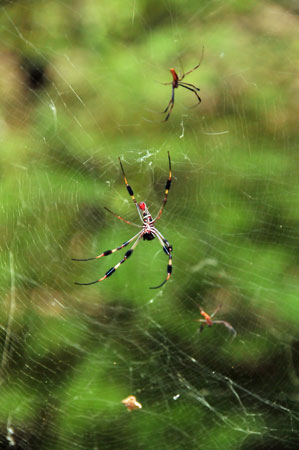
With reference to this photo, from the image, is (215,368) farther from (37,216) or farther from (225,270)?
(37,216)

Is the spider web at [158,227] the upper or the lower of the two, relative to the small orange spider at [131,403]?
upper

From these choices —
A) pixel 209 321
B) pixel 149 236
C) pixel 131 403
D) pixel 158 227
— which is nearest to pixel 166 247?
pixel 149 236

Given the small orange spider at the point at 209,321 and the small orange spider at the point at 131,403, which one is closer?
the small orange spider at the point at 131,403

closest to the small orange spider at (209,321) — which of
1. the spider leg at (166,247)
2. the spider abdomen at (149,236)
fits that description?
the spider leg at (166,247)

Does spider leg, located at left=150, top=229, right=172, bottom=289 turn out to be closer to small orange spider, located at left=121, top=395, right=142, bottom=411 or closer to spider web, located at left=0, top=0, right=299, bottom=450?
spider web, located at left=0, top=0, right=299, bottom=450

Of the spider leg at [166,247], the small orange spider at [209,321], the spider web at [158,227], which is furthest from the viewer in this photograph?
the small orange spider at [209,321]

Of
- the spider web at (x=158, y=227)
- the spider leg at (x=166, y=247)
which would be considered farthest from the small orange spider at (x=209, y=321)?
the spider leg at (x=166, y=247)

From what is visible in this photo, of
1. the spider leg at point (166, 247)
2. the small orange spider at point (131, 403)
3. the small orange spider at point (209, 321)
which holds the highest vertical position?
the spider leg at point (166, 247)

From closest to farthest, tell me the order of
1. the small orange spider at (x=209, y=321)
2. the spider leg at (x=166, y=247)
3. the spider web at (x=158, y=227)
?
the spider leg at (x=166, y=247) < the spider web at (x=158, y=227) < the small orange spider at (x=209, y=321)

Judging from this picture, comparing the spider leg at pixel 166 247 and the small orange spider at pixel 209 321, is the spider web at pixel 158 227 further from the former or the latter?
the spider leg at pixel 166 247
